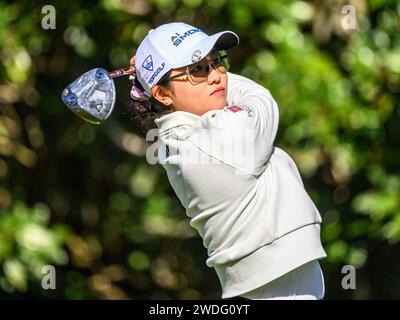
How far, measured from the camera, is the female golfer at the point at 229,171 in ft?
9.57

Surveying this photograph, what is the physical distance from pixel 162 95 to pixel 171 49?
5.2 inches

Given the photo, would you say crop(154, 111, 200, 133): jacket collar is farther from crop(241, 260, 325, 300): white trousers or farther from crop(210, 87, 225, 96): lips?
crop(241, 260, 325, 300): white trousers

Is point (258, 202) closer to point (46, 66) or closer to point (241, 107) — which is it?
point (241, 107)

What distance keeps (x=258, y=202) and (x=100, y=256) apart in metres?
3.10

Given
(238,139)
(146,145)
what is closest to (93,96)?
(238,139)

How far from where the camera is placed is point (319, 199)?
534cm

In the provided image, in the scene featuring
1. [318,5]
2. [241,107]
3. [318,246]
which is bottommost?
[318,246]

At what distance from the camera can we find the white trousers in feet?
9.81

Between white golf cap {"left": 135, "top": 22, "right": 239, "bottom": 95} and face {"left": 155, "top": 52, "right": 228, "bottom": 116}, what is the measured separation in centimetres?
3

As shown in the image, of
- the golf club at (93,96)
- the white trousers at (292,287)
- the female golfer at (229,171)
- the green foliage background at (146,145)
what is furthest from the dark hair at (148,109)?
the green foliage background at (146,145)

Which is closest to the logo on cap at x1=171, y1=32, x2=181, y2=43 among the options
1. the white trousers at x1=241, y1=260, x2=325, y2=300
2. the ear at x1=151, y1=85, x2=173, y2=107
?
the ear at x1=151, y1=85, x2=173, y2=107

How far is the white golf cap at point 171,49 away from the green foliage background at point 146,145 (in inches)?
70.8

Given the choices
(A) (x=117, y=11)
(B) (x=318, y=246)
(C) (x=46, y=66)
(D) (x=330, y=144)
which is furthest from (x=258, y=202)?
(C) (x=46, y=66)

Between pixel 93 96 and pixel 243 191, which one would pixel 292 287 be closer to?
pixel 243 191
